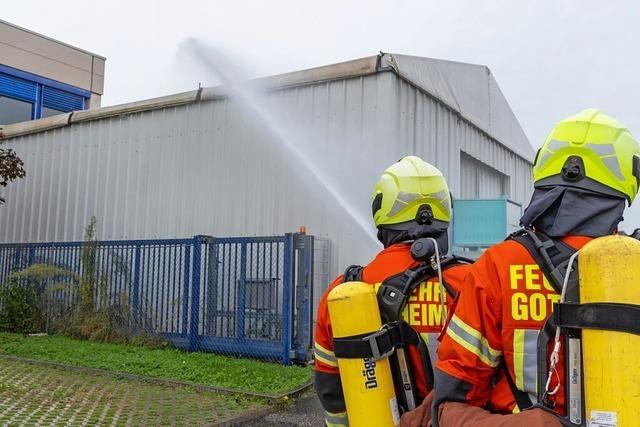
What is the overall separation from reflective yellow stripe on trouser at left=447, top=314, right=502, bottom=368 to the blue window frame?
76.0 ft

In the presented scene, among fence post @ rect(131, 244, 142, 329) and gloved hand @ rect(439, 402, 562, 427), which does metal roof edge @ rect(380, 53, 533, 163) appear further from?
gloved hand @ rect(439, 402, 562, 427)

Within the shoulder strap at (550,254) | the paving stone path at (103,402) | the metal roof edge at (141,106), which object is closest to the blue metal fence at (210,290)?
the paving stone path at (103,402)

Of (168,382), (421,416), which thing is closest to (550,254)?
(421,416)

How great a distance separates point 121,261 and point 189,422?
18.7ft

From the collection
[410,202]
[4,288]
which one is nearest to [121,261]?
[4,288]

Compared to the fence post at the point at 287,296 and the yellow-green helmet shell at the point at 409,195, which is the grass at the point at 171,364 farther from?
the yellow-green helmet shell at the point at 409,195

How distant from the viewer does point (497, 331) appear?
1628mm

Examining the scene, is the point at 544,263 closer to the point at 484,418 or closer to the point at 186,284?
the point at 484,418

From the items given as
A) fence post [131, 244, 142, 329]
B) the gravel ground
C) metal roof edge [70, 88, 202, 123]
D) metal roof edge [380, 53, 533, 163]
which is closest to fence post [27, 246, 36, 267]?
metal roof edge [70, 88, 202, 123]

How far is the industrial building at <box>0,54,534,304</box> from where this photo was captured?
9.33 metres

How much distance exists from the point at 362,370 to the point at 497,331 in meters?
0.57

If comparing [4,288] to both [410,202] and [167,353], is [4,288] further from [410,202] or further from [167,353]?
[410,202]

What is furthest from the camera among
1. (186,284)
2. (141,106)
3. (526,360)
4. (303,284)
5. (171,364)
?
(141,106)

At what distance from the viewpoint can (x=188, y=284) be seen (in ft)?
32.5
